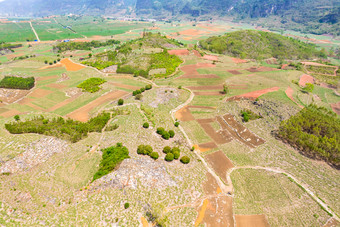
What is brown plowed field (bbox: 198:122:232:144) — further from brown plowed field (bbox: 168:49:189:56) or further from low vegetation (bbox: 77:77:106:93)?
brown plowed field (bbox: 168:49:189:56)

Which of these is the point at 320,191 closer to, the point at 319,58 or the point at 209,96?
the point at 209,96

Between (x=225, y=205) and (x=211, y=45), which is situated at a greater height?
(x=211, y=45)

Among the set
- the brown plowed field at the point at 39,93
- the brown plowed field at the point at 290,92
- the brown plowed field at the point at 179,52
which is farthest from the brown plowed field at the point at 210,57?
the brown plowed field at the point at 39,93

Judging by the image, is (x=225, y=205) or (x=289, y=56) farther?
(x=289, y=56)

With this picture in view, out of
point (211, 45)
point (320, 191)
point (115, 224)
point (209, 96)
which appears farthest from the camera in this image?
point (211, 45)

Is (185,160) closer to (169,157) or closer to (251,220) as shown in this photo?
(169,157)

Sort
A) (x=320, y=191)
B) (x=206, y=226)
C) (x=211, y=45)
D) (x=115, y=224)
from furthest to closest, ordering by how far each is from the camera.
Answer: (x=211, y=45)
(x=320, y=191)
(x=206, y=226)
(x=115, y=224)

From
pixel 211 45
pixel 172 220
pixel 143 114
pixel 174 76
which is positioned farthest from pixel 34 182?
pixel 211 45
